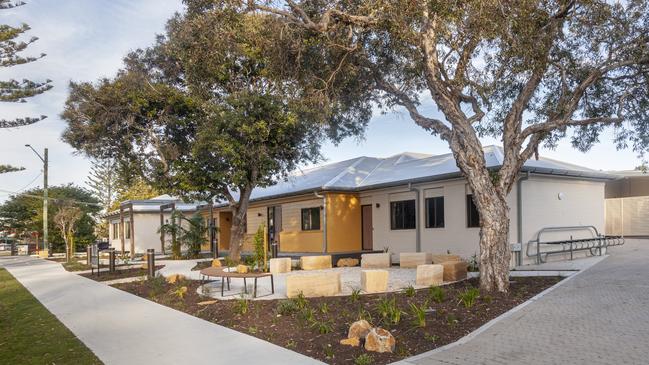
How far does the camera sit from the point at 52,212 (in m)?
41.1

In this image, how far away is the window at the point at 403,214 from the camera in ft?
59.5

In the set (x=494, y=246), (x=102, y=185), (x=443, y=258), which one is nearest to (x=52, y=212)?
(x=102, y=185)

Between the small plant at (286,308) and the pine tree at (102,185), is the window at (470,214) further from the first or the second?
the pine tree at (102,185)

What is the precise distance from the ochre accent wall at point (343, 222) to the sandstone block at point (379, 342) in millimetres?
12907

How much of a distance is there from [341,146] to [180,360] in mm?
11467

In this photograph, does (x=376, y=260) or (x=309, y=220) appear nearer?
(x=376, y=260)

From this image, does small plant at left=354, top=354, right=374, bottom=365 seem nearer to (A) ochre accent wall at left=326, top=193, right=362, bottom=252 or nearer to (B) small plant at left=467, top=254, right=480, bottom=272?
(B) small plant at left=467, top=254, right=480, bottom=272

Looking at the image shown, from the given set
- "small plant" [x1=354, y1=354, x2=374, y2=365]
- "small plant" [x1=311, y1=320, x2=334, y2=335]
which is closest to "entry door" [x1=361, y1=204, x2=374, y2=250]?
"small plant" [x1=311, y1=320, x2=334, y2=335]

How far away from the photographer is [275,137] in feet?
55.7

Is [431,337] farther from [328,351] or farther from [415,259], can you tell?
[415,259]

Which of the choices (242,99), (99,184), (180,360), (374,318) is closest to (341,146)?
(242,99)

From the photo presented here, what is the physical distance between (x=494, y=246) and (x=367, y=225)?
10347 mm

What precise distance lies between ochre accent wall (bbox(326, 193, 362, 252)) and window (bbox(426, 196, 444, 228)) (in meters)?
3.79

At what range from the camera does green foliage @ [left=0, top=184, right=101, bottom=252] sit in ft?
132
